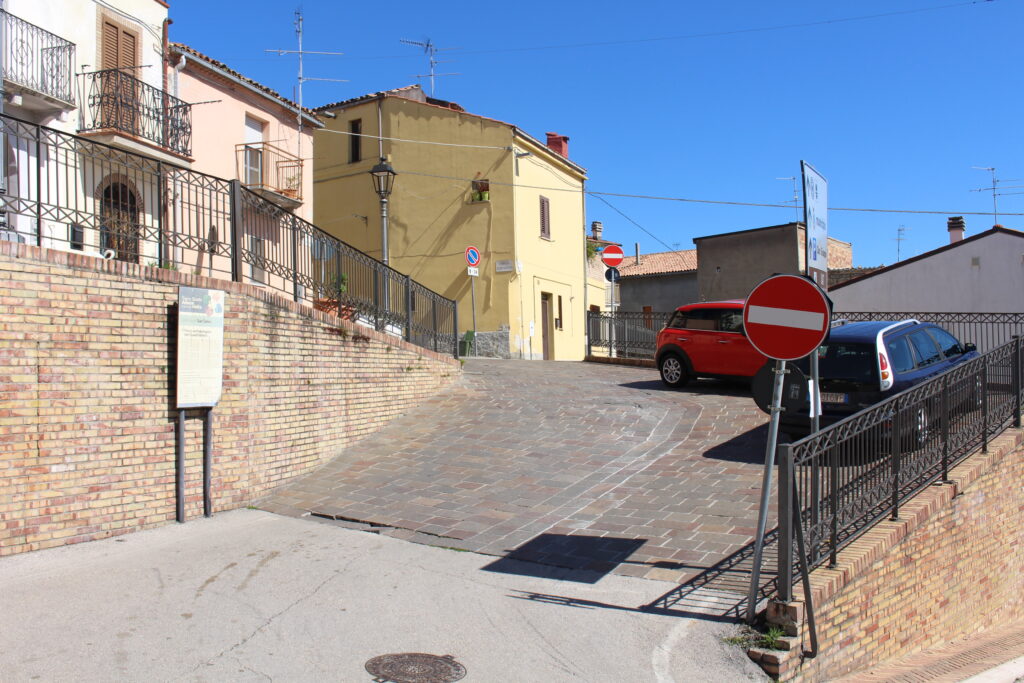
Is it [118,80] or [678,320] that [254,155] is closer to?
[118,80]

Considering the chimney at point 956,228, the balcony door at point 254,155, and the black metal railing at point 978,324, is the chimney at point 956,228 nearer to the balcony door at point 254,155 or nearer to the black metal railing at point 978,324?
the black metal railing at point 978,324

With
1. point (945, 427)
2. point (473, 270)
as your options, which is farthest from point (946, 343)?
point (473, 270)

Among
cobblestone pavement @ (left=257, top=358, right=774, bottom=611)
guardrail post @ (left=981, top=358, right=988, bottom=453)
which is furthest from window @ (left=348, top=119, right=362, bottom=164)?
guardrail post @ (left=981, top=358, right=988, bottom=453)

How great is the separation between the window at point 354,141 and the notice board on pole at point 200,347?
1914cm

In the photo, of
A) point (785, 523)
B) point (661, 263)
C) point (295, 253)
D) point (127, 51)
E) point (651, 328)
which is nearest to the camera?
point (785, 523)

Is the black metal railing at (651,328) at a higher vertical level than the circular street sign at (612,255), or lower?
lower

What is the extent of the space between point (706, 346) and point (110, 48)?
13639 millimetres

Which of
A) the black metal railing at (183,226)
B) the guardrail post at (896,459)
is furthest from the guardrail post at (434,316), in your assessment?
the guardrail post at (896,459)

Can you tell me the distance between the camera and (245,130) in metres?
20.1

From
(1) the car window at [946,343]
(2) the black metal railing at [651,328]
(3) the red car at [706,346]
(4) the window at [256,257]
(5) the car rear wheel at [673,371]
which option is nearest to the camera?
(4) the window at [256,257]

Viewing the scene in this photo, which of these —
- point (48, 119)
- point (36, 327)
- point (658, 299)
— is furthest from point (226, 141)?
point (658, 299)

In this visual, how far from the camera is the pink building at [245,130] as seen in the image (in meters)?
18.5

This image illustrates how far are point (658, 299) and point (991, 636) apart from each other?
102 ft

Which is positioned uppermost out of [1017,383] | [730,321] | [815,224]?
[815,224]
